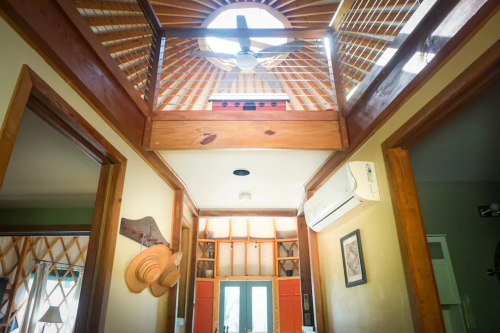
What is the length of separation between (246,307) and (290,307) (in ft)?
3.14

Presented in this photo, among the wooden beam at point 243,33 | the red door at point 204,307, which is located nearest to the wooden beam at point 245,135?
the wooden beam at point 243,33

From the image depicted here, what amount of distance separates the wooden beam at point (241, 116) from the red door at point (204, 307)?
5.42 m

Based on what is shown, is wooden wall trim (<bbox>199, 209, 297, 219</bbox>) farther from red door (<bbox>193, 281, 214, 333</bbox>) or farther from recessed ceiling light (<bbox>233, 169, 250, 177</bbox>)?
red door (<bbox>193, 281, 214, 333</bbox>)

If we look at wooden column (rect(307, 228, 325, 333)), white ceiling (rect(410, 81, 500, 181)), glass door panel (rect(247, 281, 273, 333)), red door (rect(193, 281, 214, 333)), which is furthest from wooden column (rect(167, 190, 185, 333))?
glass door panel (rect(247, 281, 273, 333))

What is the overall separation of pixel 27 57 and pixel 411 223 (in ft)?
6.23

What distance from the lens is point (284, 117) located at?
2.46m

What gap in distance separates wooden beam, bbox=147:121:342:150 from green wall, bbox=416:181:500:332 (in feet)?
4.43

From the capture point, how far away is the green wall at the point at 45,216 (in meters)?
3.96

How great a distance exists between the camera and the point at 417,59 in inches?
61.8

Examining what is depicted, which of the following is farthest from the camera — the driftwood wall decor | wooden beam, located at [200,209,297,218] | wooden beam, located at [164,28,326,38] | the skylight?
wooden beam, located at [200,209,297,218]

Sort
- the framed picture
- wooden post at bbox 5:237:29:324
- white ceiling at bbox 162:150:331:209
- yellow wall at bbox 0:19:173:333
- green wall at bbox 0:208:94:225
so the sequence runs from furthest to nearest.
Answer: wooden post at bbox 5:237:29:324
green wall at bbox 0:208:94:225
white ceiling at bbox 162:150:331:209
the framed picture
yellow wall at bbox 0:19:173:333

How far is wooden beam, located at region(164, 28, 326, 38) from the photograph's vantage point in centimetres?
277

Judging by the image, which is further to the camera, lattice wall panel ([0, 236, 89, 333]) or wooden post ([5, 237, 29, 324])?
lattice wall panel ([0, 236, 89, 333])

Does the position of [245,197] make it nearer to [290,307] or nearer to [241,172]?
[241,172]
